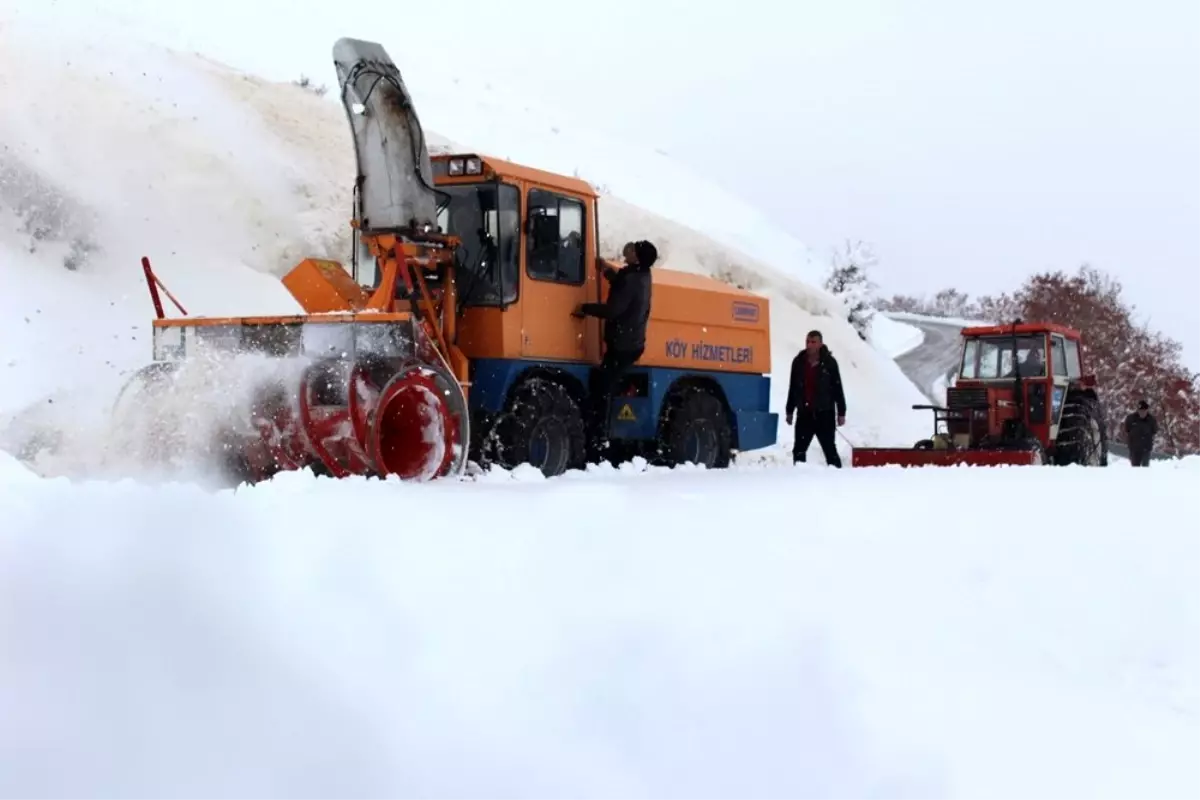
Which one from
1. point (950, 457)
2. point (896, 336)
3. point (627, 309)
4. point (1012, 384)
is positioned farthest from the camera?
point (896, 336)

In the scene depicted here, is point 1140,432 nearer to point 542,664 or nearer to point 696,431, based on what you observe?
point 696,431

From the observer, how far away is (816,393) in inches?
543

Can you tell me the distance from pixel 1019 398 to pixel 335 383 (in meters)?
10.8

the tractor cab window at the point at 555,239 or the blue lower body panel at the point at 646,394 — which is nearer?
the blue lower body panel at the point at 646,394

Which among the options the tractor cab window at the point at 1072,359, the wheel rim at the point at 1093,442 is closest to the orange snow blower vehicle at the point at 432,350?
the tractor cab window at the point at 1072,359

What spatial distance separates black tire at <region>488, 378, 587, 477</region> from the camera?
10.9 metres

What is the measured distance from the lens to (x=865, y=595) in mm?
5637

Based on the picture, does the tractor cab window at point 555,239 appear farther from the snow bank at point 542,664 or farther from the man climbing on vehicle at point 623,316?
the snow bank at point 542,664

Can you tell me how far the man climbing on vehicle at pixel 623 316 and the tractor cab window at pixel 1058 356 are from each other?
7714mm

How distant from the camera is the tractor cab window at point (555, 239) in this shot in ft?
37.2

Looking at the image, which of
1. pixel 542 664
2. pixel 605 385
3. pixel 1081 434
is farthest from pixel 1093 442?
pixel 542 664

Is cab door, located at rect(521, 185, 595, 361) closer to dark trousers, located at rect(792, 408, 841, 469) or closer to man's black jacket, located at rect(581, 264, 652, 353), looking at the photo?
man's black jacket, located at rect(581, 264, 652, 353)

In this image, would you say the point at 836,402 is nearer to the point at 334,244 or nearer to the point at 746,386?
the point at 746,386

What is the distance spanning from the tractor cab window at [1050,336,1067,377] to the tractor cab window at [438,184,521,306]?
29.6 feet
